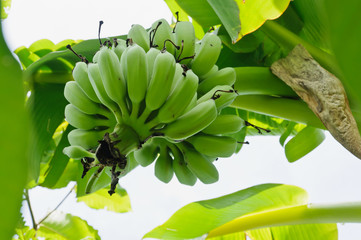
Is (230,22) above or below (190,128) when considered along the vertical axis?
above

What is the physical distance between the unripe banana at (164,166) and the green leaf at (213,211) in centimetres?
23

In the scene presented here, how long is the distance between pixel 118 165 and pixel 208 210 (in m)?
0.50

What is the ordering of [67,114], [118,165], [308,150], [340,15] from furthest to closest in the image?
[308,150]
[67,114]
[118,165]
[340,15]

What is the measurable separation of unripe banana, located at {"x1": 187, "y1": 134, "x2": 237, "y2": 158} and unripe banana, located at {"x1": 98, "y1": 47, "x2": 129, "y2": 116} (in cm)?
22

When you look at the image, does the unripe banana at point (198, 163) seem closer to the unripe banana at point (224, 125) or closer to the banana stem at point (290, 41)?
the unripe banana at point (224, 125)

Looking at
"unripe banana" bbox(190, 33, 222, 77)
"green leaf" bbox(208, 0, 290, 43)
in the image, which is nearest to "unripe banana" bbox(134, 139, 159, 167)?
"unripe banana" bbox(190, 33, 222, 77)

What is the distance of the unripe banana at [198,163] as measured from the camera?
0.90 metres

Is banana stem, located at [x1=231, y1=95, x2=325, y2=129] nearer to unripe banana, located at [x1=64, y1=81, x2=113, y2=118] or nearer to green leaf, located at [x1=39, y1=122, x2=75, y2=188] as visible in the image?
unripe banana, located at [x1=64, y1=81, x2=113, y2=118]

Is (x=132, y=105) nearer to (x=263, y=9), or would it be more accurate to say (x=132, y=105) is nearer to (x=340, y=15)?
(x=263, y=9)

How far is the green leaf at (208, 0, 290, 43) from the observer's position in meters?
0.77

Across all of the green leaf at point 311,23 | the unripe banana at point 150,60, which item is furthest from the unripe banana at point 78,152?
the green leaf at point 311,23

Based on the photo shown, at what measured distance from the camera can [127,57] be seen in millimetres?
762

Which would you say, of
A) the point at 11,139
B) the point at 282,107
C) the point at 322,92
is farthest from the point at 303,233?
the point at 11,139

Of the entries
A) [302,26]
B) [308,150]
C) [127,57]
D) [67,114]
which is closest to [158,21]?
[127,57]
